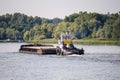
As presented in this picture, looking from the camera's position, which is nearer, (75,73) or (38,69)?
(75,73)

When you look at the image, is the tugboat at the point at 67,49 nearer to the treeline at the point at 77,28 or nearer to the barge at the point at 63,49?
the barge at the point at 63,49

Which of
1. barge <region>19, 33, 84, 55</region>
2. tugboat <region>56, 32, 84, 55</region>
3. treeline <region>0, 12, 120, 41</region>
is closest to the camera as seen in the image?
tugboat <region>56, 32, 84, 55</region>

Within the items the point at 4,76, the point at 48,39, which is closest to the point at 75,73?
the point at 4,76

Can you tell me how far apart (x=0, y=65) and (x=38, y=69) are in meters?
5.93

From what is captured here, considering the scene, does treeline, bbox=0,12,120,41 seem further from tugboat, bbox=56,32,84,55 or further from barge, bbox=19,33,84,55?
tugboat, bbox=56,32,84,55

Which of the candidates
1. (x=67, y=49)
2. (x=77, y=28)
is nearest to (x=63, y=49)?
(x=67, y=49)

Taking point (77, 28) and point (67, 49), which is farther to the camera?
point (77, 28)

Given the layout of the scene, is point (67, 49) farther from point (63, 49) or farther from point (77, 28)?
point (77, 28)

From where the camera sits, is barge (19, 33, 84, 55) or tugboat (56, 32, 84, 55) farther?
barge (19, 33, 84, 55)

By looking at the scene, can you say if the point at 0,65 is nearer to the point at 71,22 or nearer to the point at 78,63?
the point at 78,63

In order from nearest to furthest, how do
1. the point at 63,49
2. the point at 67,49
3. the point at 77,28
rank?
1. the point at 67,49
2. the point at 63,49
3. the point at 77,28

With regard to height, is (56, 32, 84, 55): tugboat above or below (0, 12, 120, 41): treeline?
below

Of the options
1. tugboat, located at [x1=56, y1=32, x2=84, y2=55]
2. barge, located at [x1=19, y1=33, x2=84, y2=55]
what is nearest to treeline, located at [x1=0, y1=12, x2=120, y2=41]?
barge, located at [x1=19, y1=33, x2=84, y2=55]

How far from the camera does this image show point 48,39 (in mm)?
136000
